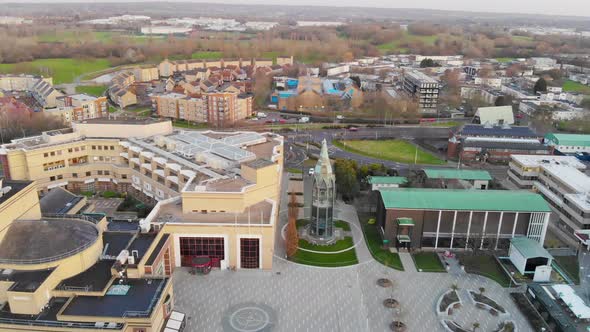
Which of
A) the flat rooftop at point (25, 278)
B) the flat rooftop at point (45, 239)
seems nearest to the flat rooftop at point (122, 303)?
the flat rooftop at point (25, 278)

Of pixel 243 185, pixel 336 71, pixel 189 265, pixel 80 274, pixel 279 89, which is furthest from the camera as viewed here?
pixel 336 71

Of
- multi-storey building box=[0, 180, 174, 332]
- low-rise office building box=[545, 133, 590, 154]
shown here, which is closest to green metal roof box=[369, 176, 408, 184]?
multi-storey building box=[0, 180, 174, 332]

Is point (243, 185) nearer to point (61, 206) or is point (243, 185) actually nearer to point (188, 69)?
point (61, 206)

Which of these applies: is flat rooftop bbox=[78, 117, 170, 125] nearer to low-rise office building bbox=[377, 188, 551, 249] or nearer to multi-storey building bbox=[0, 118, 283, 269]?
multi-storey building bbox=[0, 118, 283, 269]

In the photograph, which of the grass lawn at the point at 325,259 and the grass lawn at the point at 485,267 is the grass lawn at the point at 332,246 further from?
the grass lawn at the point at 485,267

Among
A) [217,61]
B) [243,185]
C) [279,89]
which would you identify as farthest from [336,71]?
[243,185]
